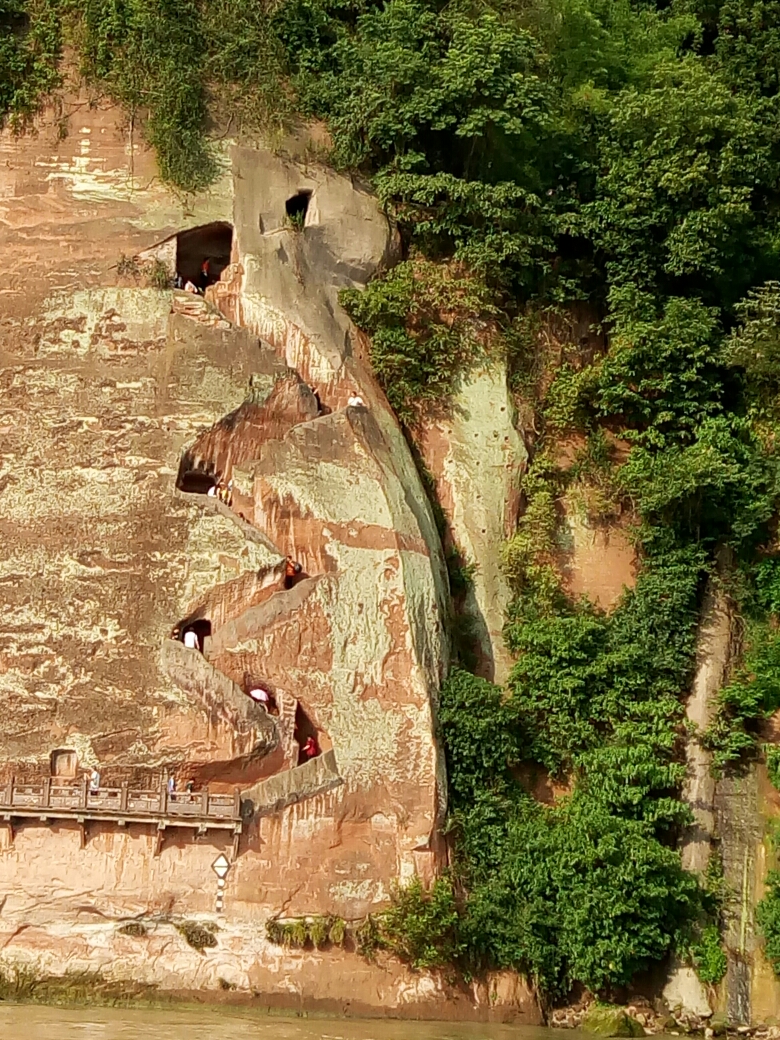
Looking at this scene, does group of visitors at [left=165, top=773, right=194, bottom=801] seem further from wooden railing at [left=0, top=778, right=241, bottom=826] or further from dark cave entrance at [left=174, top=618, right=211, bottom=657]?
dark cave entrance at [left=174, top=618, right=211, bottom=657]

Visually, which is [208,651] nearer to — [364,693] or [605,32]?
[364,693]

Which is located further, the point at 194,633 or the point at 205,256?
the point at 205,256

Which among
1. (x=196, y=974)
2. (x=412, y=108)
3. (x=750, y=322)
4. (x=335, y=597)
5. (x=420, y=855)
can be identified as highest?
(x=412, y=108)

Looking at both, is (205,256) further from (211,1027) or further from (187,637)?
(211,1027)

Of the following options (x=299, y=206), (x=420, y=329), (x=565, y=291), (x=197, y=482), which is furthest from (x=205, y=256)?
(x=565, y=291)

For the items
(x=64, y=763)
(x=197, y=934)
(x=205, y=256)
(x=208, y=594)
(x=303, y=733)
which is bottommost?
(x=197, y=934)

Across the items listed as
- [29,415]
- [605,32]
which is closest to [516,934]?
[29,415]

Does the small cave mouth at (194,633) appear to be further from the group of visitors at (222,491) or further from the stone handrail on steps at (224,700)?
the group of visitors at (222,491)
